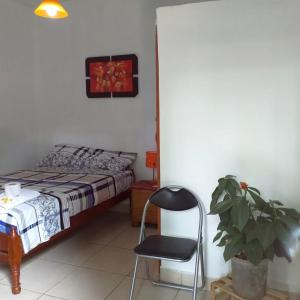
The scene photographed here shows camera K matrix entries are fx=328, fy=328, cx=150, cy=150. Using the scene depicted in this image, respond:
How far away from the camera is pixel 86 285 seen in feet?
8.02

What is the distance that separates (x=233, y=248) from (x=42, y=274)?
165 centimetres

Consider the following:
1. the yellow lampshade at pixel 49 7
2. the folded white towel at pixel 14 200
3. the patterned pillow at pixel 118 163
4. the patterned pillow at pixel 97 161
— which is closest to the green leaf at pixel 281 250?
the folded white towel at pixel 14 200

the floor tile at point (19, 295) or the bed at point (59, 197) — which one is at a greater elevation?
the bed at point (59, 197)

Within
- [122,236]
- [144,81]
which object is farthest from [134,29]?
[122,236]

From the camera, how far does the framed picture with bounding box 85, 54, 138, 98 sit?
4086mm

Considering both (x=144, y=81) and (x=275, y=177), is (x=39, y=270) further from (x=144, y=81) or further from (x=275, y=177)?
(x=144, y=81)

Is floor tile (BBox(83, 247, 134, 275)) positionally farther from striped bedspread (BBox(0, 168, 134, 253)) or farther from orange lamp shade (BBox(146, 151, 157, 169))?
orange lamp shade (BBox(146, 151, 157, 169))

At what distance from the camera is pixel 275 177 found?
6.72 feet

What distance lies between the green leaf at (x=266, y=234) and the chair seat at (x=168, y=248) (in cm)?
49

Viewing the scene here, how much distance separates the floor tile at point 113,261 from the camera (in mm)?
2707

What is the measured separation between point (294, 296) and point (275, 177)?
0.75m

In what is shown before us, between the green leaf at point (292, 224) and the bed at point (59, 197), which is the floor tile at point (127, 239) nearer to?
the bed at point (59, 197)

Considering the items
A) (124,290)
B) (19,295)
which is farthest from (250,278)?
(19,295)

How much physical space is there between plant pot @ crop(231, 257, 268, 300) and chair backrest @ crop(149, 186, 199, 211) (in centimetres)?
50
